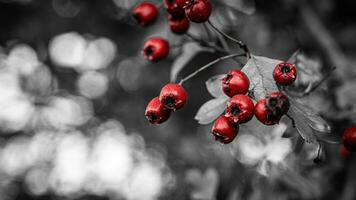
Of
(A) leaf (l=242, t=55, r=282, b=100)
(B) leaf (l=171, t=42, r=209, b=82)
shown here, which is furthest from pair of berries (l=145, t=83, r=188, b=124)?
(B) leaf (l=171, t=42, r=209, b=82)

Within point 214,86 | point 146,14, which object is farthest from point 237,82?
Answer: point 146,14

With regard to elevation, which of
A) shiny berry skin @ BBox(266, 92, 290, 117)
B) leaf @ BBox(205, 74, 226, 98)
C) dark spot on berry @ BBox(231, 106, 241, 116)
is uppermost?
shiny berry skin @ BBox(266, 92, 290, 117)

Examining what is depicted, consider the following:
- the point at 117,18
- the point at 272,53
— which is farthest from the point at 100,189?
the point at 272,53

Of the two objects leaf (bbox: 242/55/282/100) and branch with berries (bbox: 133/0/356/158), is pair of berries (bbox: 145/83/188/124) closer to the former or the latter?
branch with berries (bbox: 133/0/356/158)

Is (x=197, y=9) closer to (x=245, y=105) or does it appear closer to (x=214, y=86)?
(x=214, y=86)

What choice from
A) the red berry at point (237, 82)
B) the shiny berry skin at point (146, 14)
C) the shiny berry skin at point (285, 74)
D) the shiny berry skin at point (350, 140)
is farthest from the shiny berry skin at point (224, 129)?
the shiny berry skin at point (146, 14)

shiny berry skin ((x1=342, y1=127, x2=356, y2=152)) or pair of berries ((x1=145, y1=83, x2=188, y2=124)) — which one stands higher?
pair of berries ((x1=145, y1=83, x2=188, y2=124))

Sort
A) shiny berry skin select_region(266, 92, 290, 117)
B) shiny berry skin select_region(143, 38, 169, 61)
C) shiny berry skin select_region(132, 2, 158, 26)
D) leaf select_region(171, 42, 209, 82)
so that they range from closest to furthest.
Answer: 1. shiny berry skin select_region(266, 92, 290, 117)
2. shiny berry skin select_region(143, 38, 169, 61)
3. shiny berry skin select_region(132, 2, 158, 26)
4. leaf select_region(171, 42, 209, 82)
